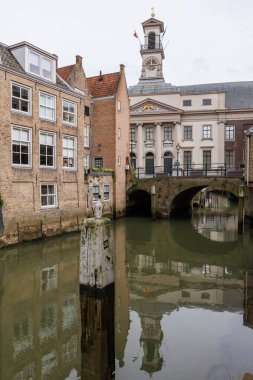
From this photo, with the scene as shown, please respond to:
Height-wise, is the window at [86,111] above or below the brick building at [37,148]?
above

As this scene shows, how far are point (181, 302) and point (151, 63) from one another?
48406mm

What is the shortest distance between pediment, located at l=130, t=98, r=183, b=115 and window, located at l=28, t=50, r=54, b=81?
88.5ft

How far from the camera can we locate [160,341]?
23.9 ft

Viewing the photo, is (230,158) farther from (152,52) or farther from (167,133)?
(152,52)

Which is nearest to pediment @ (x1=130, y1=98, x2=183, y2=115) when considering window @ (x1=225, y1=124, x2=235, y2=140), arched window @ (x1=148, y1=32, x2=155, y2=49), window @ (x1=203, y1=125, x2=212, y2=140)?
window @ (x1=203, y1=125, x2=212, y2=140)

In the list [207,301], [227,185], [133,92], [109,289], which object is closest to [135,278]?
[207,301]

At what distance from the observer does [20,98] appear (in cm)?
1802

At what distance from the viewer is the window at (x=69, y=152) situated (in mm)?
21578

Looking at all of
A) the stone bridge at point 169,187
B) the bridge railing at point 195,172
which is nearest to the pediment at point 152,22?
the bridge railing at point 195,172

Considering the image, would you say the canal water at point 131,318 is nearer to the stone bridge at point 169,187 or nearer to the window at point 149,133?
the stone bridge at point 169,187

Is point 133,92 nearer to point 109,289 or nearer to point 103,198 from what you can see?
point 103,198

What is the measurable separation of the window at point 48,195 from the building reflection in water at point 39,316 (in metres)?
4.88

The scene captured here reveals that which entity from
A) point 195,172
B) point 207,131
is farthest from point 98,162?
point 207,131

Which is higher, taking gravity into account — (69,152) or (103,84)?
(103,84)
